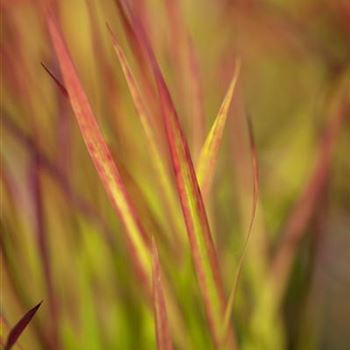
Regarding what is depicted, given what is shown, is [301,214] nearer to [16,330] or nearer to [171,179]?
[171,179]

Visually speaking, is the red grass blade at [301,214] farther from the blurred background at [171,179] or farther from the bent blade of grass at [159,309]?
the bent blade of grass at [159,309]

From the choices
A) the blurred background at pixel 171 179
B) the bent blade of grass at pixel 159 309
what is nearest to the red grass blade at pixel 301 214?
the blurred background at pixel 171 179

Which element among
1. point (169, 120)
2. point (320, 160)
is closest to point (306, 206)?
point (320, 160)

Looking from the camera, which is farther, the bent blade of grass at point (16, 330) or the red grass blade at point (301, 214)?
the red grass blade at point (301, 214)

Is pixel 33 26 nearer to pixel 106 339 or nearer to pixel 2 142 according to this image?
pixel 2 142

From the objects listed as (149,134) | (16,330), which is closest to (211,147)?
(149,134)
